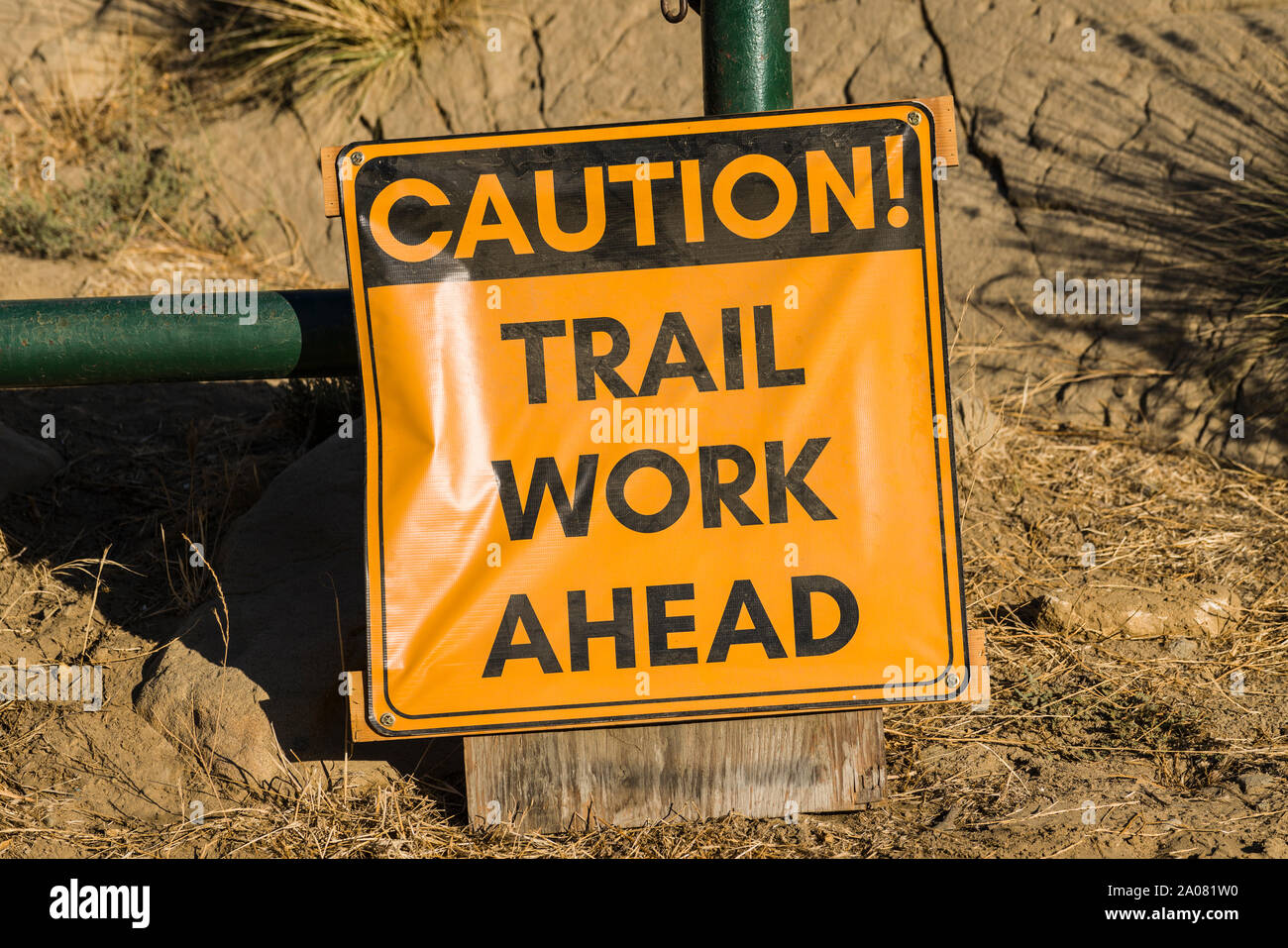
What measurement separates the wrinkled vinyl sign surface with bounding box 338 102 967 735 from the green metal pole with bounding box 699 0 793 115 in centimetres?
29

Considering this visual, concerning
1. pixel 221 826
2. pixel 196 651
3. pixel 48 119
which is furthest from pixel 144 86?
pixel 221 826

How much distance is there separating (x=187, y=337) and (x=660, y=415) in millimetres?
1142

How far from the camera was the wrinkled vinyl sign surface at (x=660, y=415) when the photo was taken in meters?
2.41

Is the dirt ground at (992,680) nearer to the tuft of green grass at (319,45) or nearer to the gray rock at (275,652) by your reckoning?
the gray rock at (275,652)

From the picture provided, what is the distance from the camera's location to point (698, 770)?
8.46ft

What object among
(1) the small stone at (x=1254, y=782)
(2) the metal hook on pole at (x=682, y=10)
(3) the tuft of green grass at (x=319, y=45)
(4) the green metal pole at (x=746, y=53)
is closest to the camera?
(1) the small stone at (x=1254, y=782)

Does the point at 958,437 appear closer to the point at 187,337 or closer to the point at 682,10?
the point at 682,10

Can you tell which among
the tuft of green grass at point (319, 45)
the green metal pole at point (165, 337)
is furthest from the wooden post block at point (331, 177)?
the tuft of green grass at point (319, 45)

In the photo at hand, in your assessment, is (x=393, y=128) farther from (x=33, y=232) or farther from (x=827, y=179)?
(x=827, y=179)

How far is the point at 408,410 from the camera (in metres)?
2.44

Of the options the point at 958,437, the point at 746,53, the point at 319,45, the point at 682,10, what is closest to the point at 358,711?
the point at 746,53

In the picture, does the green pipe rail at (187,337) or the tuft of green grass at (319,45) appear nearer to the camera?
the green pipe rail at (187,337)

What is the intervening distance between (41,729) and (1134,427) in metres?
3.71

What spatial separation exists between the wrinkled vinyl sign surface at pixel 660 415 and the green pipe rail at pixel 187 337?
0.81 feet
